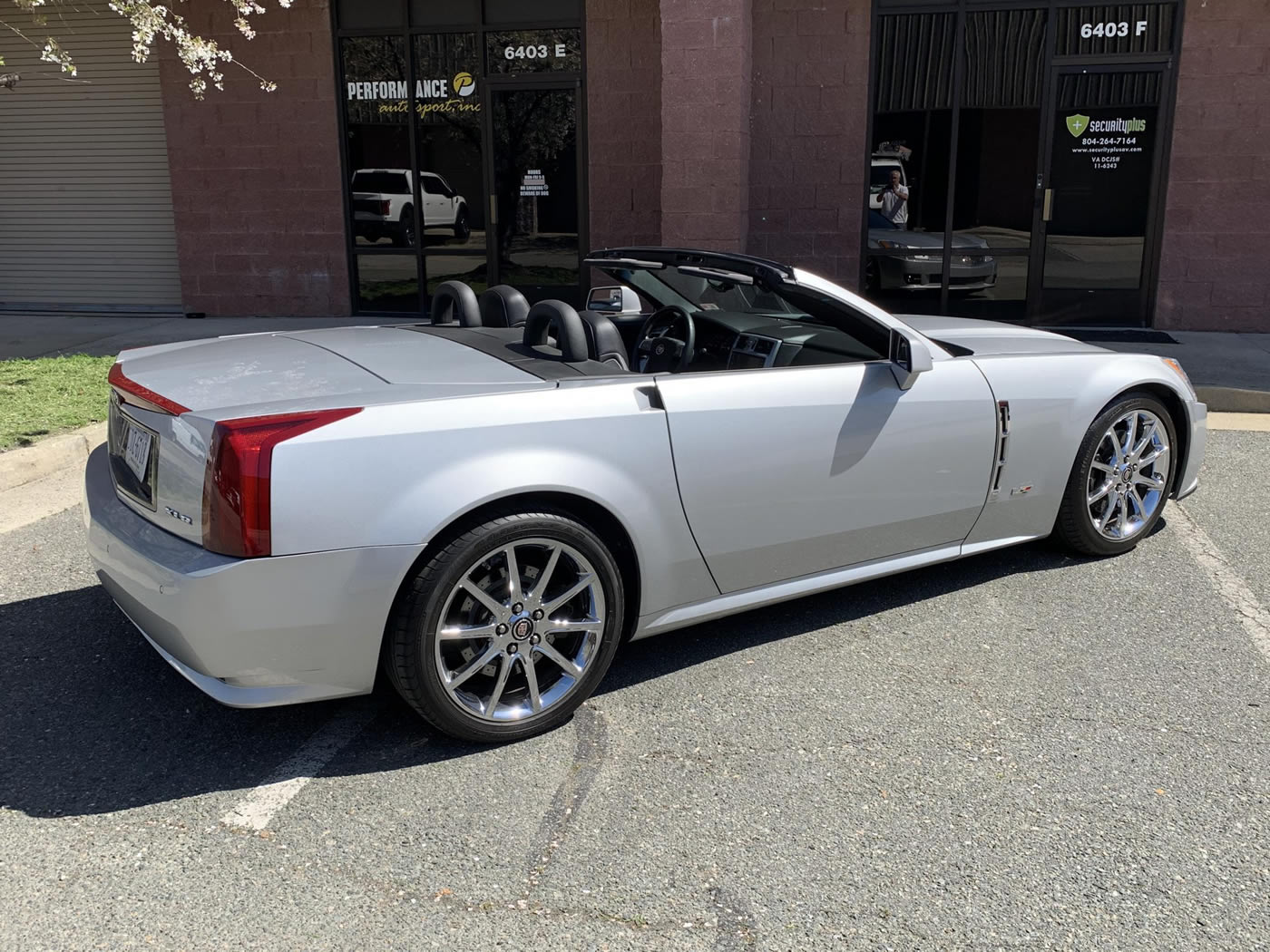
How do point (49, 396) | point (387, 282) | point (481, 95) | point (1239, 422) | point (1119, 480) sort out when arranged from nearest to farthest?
1. point (1119, 480)
2. point (49, 396)
3. point (1239, 422)
4. point (481, 95)
5. point (387, 282)

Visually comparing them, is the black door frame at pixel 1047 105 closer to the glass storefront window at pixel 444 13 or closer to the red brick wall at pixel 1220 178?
the red brick wall at pixel 1220 178

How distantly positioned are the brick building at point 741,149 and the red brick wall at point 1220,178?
23 mm

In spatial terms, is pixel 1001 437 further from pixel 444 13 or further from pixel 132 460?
pixel 444 13

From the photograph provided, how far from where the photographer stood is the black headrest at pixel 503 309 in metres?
4.40

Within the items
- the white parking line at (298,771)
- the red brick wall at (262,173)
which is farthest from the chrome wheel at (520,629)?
the red brick wall at (262,173)

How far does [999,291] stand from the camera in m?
11.4

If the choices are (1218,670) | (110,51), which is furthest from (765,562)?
(110,51)

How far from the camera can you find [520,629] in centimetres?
325

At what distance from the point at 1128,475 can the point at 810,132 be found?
7.29 meters

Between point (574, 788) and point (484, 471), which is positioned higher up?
point (484, 471)

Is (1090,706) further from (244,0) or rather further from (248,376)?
(244,0)

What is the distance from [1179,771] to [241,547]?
8.81 feet

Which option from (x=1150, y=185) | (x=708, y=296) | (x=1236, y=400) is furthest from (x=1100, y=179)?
(x=708, y=296)

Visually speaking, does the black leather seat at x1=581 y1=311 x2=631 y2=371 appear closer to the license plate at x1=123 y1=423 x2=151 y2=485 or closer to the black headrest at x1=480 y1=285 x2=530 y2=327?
the black headrest at x1=480 y1=285 x2=530 y2=327
